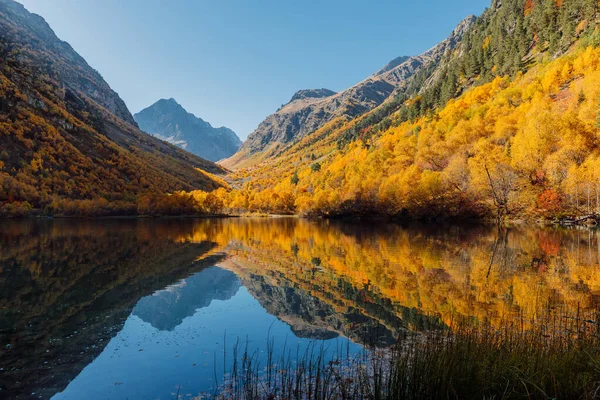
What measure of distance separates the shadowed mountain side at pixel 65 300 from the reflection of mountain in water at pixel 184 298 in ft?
3.06

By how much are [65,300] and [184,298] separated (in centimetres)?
578

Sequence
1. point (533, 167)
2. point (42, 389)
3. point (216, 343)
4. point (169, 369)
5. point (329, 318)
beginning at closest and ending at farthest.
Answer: point (42, 389) → point (169, 369) → point (216, 343) → point (329, 318) → point (533, 167)

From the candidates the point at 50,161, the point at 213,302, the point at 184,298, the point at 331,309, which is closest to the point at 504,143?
the point at 331,309

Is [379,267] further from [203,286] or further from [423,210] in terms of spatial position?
[423,210]

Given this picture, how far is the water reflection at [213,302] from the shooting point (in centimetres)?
1003

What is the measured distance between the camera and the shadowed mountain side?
31.7 feet

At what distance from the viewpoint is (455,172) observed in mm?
72000

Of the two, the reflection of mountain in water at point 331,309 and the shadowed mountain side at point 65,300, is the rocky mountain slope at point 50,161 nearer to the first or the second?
the shadowed mountain side at point 65,300

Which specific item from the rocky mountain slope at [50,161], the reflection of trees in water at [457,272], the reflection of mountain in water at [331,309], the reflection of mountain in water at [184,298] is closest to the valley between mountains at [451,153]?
the rocky mountain slope at [50,161]

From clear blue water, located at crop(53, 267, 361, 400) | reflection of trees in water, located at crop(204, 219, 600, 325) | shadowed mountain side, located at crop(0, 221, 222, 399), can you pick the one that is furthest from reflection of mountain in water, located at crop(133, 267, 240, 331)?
reflection of trees in water, located at crop(204, 219, 600, 325)

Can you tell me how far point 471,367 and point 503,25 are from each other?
186m

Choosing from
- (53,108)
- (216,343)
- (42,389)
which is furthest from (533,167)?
(53,108)

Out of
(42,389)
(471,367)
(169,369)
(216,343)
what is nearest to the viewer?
(471,367)

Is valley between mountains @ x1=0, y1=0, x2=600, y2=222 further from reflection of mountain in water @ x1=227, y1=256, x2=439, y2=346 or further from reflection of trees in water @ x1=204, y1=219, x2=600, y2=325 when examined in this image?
reflection of mountain in water @ x1=227, y1=256, x2=439, y2=346
